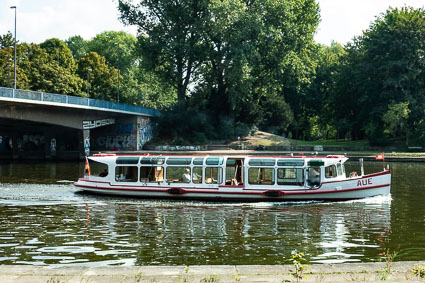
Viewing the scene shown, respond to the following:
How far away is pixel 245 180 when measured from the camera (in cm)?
3038

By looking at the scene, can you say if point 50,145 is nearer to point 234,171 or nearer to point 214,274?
point 234,171

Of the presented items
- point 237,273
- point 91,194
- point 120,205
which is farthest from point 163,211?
point 237,273

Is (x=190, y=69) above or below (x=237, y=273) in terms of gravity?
above

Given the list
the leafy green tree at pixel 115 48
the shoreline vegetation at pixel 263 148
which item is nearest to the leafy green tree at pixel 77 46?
the leafy green tree at pixel 115 48

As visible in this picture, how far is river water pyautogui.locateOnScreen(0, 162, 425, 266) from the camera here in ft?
53.8

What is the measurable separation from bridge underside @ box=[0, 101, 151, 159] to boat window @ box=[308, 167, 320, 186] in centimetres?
4890

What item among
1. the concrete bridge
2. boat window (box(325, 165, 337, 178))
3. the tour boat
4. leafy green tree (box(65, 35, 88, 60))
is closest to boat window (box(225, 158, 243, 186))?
the tour boat

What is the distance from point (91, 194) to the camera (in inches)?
1298

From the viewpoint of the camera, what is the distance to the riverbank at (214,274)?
35.2 ft

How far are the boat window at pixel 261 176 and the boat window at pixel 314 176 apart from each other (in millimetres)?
2278

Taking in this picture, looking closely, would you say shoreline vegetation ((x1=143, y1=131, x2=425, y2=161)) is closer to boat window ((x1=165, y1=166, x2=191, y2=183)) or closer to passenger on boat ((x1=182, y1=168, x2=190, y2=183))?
boat window ((x1=165, y1=166, x2=191, y2=183))

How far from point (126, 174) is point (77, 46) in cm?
12102

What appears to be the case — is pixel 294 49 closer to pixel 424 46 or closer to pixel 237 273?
pixel 424 46

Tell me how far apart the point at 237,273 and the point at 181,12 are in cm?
7799
